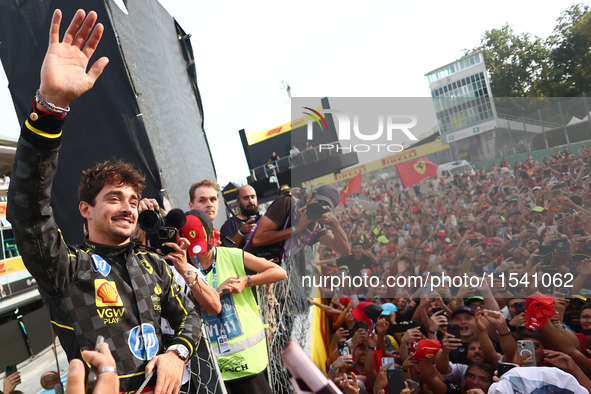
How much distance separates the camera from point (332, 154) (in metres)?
14.0

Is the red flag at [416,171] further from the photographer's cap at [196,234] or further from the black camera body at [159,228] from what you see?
the black camera body at [159,228]

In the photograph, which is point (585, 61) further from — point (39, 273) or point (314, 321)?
point (39, 273)

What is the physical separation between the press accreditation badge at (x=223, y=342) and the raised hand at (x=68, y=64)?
1381mm

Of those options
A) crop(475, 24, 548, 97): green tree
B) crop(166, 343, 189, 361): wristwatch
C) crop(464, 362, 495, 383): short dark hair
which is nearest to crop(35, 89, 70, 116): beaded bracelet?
crop(166, 343, 189, 361): wristwatch

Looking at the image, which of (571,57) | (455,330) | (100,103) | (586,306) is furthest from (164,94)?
(571,57)

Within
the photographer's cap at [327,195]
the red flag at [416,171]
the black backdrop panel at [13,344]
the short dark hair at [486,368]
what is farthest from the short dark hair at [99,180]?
the black backdrop panel at [13,344]

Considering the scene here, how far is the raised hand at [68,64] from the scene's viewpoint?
1.09 m

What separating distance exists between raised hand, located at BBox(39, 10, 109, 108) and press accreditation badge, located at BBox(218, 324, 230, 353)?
1.38 metres

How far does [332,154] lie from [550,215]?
9.70 meters

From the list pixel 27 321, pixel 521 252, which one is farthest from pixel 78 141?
pixel 27 321

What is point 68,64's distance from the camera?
119 cm

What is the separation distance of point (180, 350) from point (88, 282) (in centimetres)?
41

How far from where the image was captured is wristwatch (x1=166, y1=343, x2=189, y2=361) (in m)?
1.37

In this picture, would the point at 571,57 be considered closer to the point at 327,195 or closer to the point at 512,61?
the point at 512,61
